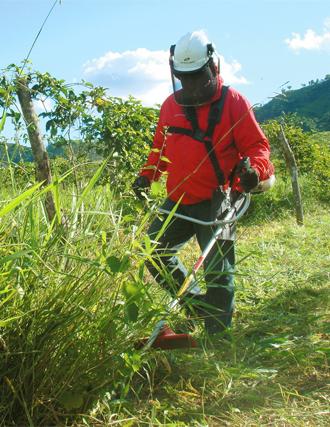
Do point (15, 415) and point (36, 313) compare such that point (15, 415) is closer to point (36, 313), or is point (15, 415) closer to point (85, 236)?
point (36, 313)

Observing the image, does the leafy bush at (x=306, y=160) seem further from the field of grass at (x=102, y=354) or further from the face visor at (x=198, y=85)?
the field of grass at (x=102, y=354)

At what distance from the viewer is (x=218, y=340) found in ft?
12.1

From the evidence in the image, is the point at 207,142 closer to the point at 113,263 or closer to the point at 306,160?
the point at 113,263

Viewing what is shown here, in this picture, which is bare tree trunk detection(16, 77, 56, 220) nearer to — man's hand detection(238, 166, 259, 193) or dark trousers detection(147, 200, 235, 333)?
dark trousers detection(147, 200, 235, 333)

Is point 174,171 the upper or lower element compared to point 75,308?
upper

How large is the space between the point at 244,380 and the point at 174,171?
5.23 ft

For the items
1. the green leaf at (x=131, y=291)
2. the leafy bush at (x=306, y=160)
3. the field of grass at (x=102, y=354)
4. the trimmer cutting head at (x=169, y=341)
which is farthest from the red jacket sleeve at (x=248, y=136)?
the leafy bush at (x=306, y=160)

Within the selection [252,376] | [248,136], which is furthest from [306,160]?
[252,376]

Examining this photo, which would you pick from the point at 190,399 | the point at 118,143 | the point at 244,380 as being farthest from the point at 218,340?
the point at 118,143

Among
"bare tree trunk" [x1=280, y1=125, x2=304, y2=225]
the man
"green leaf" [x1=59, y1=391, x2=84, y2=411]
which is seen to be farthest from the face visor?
"bare tree trunk" [x1=280, y1=125, x2=304, y2=225]

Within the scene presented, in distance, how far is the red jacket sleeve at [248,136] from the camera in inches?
155

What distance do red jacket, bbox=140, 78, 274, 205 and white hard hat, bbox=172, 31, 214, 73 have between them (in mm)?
222

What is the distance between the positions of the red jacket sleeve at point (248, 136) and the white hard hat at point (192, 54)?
327 millimetres

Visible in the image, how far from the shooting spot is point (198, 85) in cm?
404
